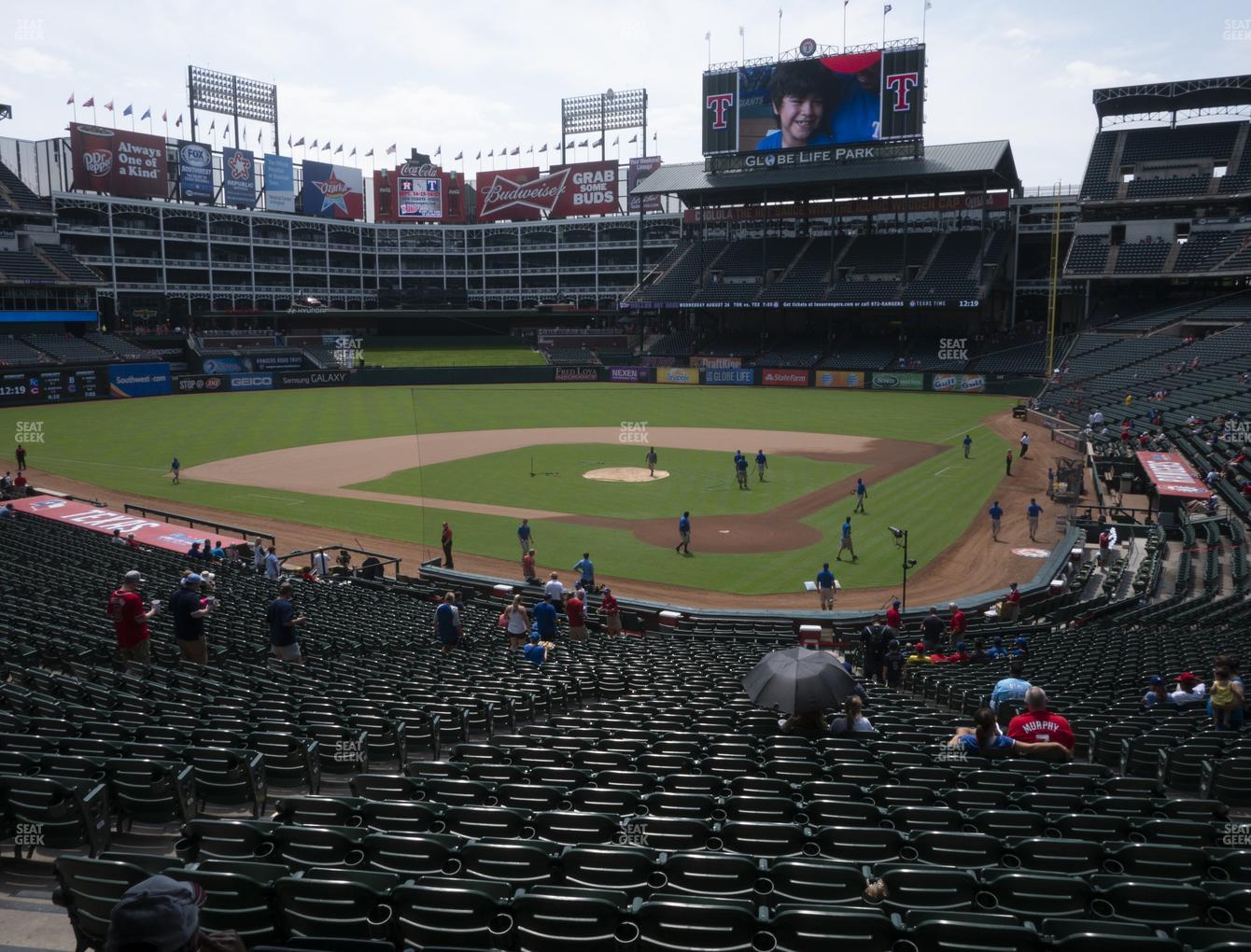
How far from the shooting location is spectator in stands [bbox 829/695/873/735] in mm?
10258

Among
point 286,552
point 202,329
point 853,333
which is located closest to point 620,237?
point 853,333

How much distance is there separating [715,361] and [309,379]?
1507 inches

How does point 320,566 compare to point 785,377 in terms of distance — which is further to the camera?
point 785,377

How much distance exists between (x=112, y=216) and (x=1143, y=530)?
94.0 m

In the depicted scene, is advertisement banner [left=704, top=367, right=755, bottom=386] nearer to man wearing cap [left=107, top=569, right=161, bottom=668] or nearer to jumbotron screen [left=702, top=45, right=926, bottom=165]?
jumbotron screen [left=702, top=45, right=926, bottom=165]

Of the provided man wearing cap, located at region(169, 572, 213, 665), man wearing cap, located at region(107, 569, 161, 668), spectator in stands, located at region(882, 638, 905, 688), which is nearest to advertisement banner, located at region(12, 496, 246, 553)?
man wearing cap, located at region(169, 572, 213, 665)

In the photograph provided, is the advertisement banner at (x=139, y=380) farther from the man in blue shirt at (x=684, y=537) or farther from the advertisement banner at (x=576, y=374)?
the man in blue shirt at (x=684, y=537)

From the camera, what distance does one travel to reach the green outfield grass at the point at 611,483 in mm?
37875

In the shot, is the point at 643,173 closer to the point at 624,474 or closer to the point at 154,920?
the point at 624,474

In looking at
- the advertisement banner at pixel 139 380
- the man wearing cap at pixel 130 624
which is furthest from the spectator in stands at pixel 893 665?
the advertisement banner at pixel 139 380

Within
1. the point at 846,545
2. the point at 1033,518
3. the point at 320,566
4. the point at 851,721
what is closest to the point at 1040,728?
the point at 851,721

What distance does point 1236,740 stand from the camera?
33.6ft

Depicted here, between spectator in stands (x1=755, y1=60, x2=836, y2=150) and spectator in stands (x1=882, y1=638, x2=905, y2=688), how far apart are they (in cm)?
7195

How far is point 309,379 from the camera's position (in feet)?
289
